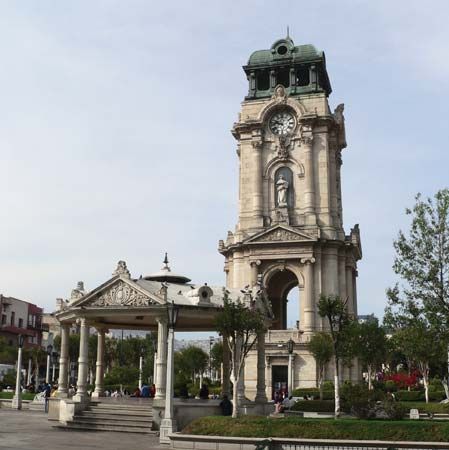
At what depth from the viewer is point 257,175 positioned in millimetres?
69875

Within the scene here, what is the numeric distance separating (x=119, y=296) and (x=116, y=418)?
568 centimetres

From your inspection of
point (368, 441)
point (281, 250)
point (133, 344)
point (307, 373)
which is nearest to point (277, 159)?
point (281, 250)

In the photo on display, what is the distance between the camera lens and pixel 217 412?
99.5 feet

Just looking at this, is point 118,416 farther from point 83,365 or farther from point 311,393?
point 311,393

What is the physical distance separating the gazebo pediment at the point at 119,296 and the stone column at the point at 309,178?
38040 mm

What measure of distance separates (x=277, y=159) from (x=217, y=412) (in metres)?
42.9

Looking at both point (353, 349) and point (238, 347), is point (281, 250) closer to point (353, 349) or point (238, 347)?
point (353, 349)

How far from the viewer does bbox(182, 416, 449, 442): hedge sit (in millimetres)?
22203

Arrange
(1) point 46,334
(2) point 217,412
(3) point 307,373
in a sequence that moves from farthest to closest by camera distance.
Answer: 1. (1) point 46,334
2. (3) point 307,373
3. (2) point 217,412

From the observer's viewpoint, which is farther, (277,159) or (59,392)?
(277,159)

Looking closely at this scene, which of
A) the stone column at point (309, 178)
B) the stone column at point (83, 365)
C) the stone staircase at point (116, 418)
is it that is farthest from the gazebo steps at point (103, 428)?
the stone column at point (309, 178)

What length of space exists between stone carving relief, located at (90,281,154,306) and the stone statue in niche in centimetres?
3854

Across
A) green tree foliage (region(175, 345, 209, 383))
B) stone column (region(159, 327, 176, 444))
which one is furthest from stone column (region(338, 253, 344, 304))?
stone column (region(159, 327, 176, 444))

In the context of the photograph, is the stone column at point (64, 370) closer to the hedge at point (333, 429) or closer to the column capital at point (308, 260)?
the hedge at point (333, 429)
